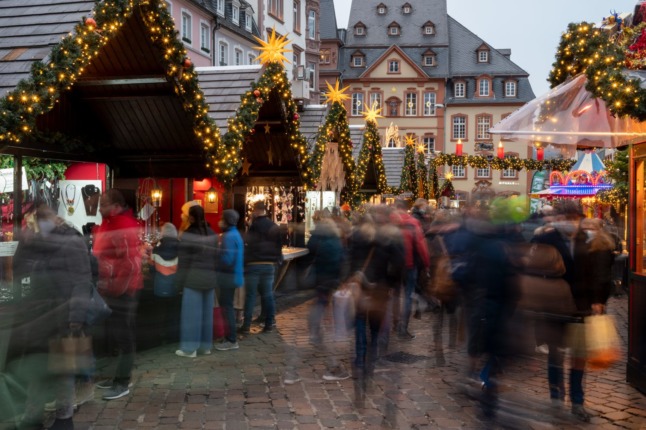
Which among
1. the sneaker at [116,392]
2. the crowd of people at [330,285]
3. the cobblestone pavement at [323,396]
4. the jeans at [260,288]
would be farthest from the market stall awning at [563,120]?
the sneaker at [116,392]

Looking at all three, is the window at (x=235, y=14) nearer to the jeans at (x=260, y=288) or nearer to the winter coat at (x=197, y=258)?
the jeans at (x=260, y=288)

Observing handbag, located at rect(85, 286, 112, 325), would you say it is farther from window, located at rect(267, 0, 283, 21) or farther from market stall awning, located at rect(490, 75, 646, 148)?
window, located at rect(267, 0, 283, 21)

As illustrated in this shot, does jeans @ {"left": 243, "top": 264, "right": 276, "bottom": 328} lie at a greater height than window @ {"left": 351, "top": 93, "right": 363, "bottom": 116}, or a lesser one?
lesser

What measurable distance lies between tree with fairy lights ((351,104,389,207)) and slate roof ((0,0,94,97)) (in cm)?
1139

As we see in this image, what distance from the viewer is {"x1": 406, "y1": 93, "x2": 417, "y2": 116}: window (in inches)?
2598

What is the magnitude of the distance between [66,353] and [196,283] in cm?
310

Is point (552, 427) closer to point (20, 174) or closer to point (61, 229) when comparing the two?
point (61, 229)

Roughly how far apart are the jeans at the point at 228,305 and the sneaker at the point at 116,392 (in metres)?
2.40

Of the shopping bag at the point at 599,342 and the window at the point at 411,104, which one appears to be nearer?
the shopping bag at the point at 599,342

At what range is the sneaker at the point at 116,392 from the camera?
6.70 meters

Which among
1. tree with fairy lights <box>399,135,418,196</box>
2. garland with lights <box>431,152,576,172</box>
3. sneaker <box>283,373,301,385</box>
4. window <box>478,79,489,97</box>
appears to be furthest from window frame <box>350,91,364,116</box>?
sneaker <box>283,373,301,385</box>

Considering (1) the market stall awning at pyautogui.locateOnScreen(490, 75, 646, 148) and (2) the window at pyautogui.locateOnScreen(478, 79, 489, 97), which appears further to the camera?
(2) the window at pyautogui.locateOnScreen(478, 79, 489, 97)

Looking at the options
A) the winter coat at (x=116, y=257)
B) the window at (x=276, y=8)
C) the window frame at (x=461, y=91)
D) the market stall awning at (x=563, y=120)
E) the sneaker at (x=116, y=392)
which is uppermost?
the window at (x=276, y=8)

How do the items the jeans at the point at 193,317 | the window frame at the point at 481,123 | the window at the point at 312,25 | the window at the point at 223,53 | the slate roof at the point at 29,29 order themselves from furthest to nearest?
the window frame at the point at 481,123 < the window at the point at 312,25 < the window at the point at 223,53 < the jeans at the point at 193,317 < the slate roof at the point at 29,29
